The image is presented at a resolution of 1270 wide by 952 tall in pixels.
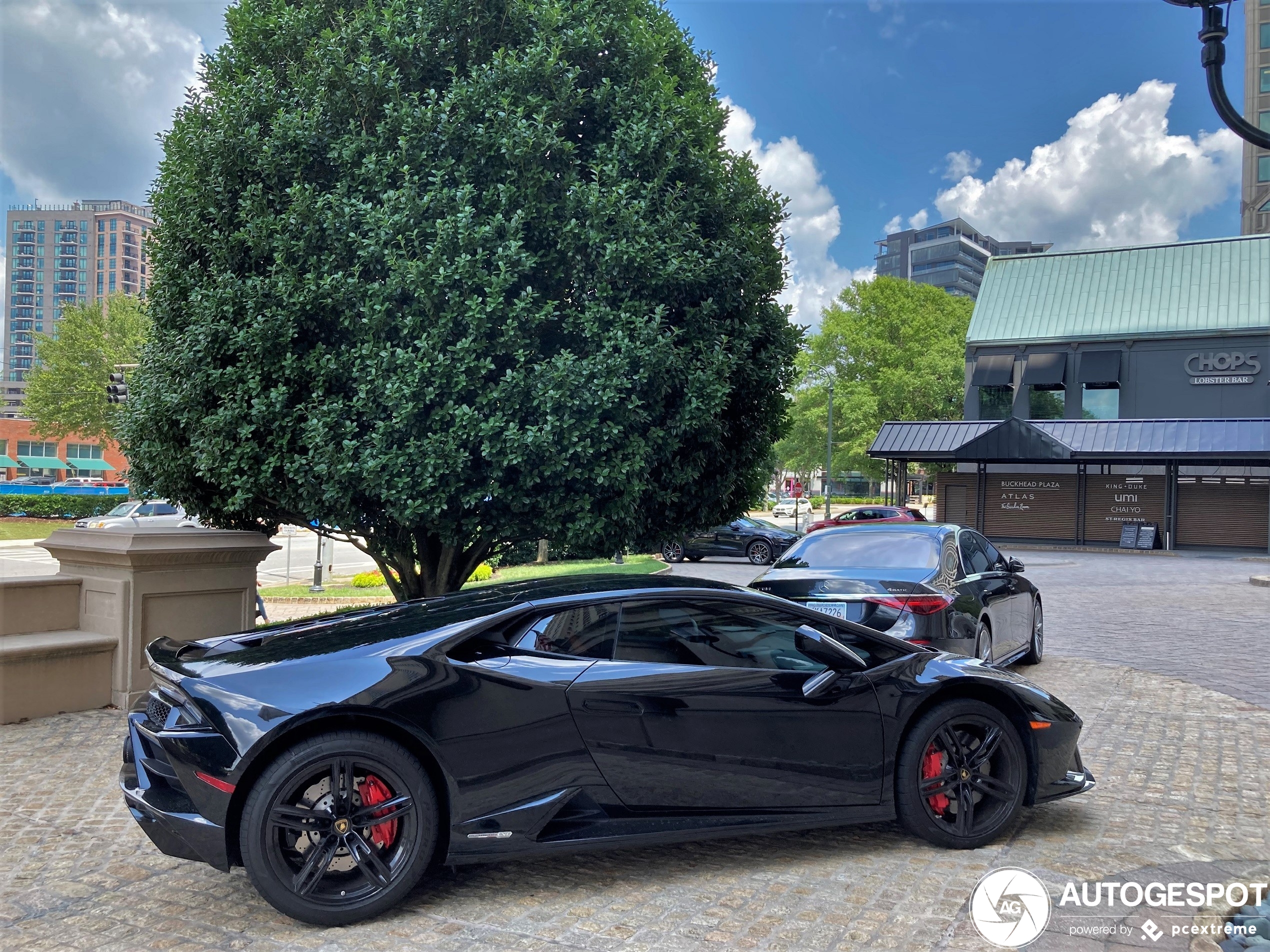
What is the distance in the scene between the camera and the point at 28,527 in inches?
1430

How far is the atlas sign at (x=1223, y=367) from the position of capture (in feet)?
115

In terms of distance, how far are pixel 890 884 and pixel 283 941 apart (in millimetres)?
2467

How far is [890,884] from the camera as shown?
403 cm

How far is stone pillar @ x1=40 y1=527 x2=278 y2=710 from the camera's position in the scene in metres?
7.04

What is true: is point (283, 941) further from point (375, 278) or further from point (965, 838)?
point (375, 278)

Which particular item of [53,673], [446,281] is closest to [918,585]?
[446,281]

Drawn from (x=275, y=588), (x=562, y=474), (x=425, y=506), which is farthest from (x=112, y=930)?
(x=275, y=588)

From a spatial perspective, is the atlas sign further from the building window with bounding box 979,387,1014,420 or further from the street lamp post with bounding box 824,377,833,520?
the street lamp post with bounding box 824,377,833,520

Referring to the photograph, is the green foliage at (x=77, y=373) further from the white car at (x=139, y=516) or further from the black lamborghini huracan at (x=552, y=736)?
the black lamborghini huracan at (x=552, y=736)

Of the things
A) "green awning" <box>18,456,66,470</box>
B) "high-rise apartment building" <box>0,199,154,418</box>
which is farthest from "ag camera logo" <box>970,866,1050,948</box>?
"high-rise apartment building" <box>0,199,154,418</box>

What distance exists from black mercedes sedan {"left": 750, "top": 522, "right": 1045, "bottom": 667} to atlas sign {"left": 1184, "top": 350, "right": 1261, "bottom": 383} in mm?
31936

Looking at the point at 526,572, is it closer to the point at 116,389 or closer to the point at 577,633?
the point at 116,389

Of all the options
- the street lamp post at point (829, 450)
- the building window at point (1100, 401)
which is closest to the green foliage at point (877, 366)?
the street lamp post at point (829, 450)

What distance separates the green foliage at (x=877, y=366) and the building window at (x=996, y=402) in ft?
35.7
